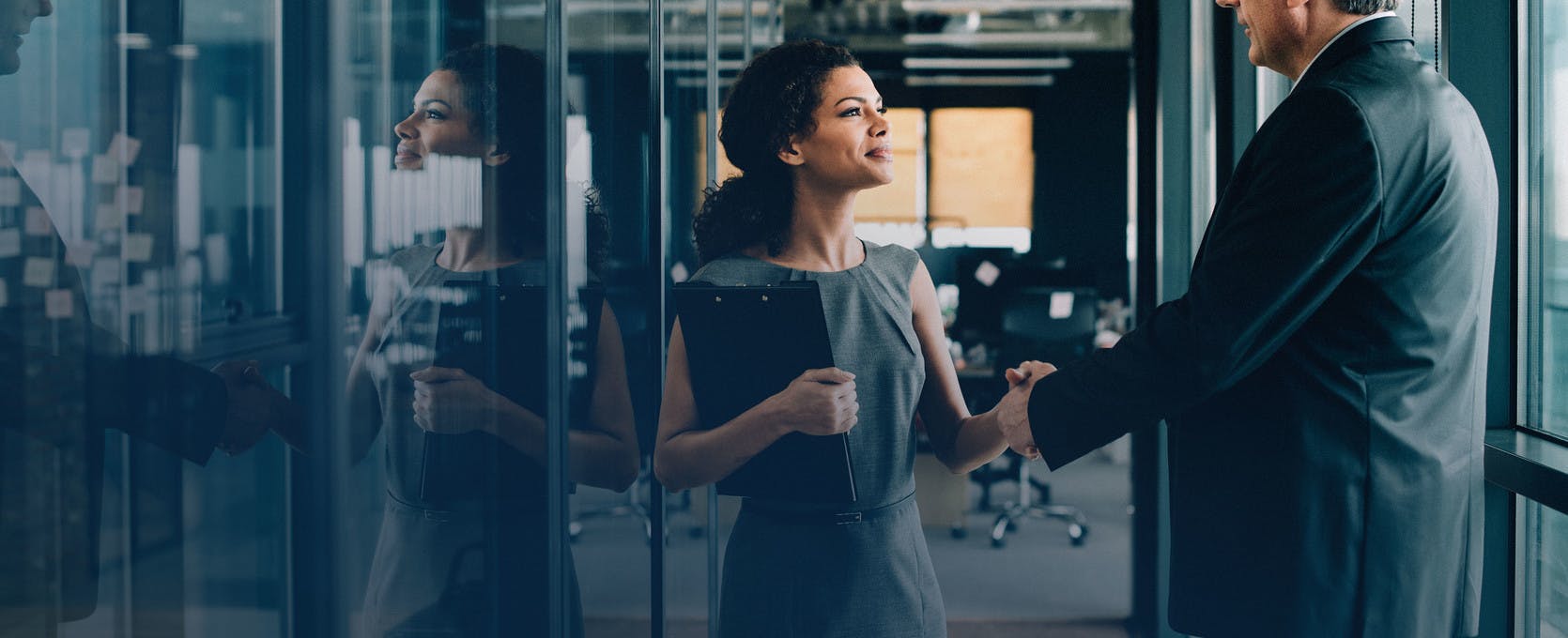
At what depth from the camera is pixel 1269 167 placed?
1.41m

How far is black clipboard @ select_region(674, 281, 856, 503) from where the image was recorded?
1624 mm

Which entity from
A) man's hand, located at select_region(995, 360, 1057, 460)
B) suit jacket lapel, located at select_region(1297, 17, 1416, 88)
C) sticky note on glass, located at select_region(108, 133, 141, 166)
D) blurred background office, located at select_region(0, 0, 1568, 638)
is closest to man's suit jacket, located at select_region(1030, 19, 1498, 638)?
suit jacket lapel, located at select_region(1297, 17, 1416, 88)

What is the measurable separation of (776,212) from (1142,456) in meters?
1.66

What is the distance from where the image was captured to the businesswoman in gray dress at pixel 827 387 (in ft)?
5.45

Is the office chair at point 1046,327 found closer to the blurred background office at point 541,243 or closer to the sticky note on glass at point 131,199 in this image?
the blurred background office at point 541,243

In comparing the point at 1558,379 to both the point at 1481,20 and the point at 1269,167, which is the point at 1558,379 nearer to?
the point at 1481,20

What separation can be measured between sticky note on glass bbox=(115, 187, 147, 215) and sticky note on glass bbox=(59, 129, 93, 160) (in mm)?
29

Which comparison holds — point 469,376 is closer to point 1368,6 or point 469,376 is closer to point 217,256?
point 217,256

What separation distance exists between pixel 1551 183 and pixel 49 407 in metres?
2.11

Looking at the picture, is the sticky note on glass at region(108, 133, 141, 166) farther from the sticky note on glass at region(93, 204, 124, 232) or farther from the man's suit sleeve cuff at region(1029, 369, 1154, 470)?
the man's suit sleeve cuff at region(1029, 369, 1154, 470)

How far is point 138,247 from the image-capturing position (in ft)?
2.28

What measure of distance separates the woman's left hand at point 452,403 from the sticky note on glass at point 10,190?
44 cm

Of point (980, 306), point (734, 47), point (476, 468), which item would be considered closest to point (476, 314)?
point (476, 468)

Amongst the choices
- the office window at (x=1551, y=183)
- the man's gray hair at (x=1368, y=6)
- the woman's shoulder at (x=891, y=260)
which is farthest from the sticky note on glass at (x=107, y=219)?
the office window at (x=1551, y=183)
